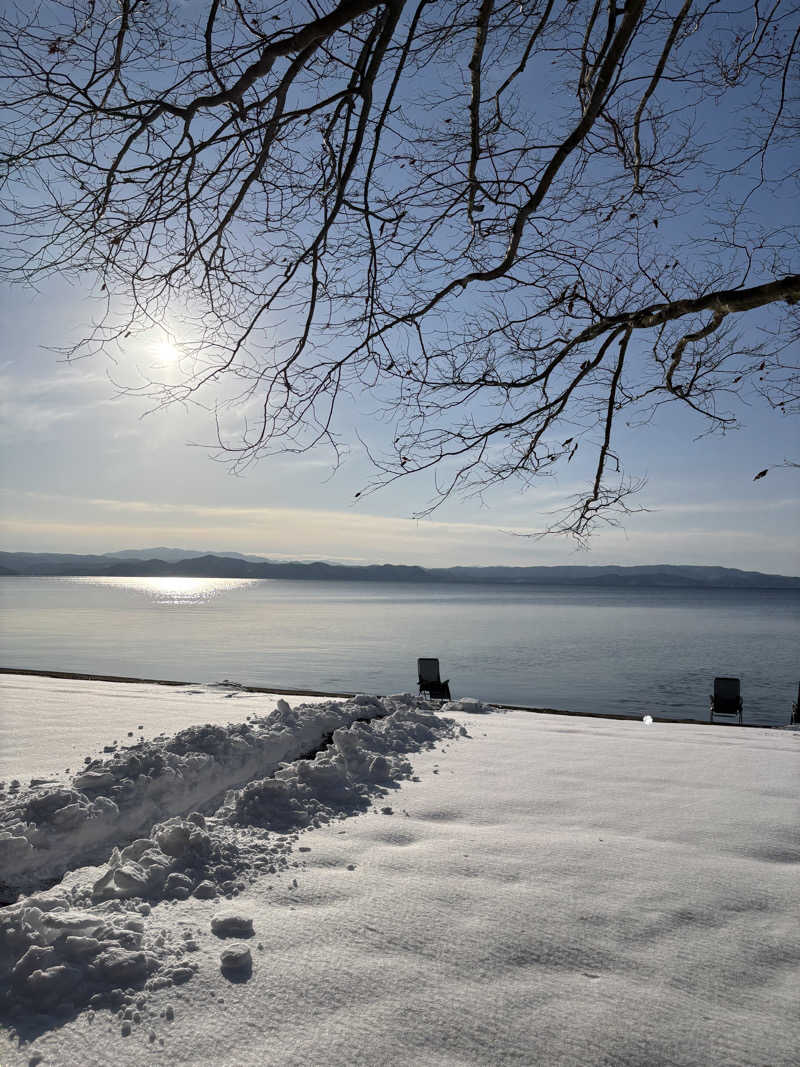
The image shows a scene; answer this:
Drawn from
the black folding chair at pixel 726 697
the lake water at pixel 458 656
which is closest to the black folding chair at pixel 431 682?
the black folding chair at pixel 726 697

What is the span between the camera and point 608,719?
6098 millimetres

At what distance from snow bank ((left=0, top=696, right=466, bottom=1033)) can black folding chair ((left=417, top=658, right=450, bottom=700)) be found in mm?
4775

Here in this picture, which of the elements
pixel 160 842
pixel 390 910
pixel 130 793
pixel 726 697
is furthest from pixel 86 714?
pixel 726 697

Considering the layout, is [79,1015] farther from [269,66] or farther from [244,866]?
[269,66]

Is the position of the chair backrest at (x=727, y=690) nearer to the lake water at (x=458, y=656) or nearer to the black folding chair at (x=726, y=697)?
the black folding chair at (x=726, y=697)

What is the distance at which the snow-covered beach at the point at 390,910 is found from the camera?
1.66 m

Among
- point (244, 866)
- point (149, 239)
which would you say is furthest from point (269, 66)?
point (244, 866)

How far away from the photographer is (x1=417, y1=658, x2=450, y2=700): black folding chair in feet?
31.1

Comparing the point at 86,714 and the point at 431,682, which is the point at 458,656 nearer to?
the point at 431,682

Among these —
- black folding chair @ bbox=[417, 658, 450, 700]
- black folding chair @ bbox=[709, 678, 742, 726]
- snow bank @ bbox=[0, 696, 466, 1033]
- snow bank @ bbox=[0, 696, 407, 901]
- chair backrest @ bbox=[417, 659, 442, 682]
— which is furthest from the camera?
black folding chair @ bbox=[709, 678, 742, 726]

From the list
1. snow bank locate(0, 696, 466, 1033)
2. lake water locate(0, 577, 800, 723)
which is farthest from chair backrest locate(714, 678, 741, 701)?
snow bank locate(0, 696, 466, 1033)

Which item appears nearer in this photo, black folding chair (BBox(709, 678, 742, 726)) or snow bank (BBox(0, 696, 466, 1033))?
snow bank (BBox(0, 696, 466, 1033))

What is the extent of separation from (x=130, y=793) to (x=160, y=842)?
2.28ft

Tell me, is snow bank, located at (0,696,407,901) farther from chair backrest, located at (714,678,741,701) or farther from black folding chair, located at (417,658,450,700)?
chair backrest, located at (714,678,741,701)
